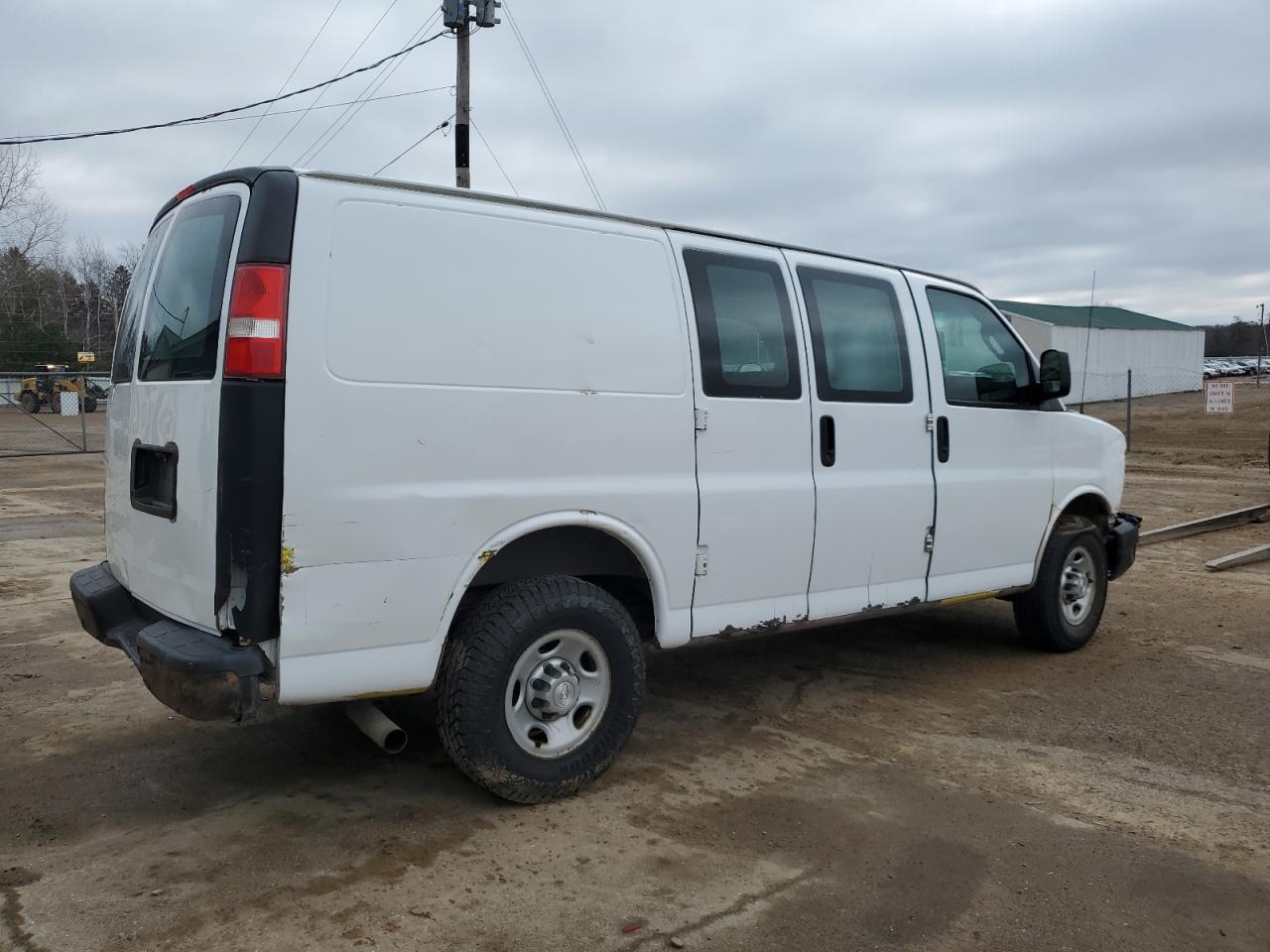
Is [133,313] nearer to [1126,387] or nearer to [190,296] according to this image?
[190,296]

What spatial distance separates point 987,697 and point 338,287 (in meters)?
3.93

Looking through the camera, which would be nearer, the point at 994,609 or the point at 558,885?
the point at 558,885

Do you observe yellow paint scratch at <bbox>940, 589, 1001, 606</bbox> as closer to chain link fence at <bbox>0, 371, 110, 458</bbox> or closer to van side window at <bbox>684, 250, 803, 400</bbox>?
van side window at <bbox>684, 250, 803, 400</bbox>

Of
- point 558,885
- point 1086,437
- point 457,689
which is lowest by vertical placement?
point 558,885

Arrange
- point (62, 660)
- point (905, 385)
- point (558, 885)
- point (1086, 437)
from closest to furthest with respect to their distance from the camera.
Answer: point (558, 885) < point (905, 385) < point (62, 660) < point (1086, 437)

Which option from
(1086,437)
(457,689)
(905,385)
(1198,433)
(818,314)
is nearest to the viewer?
(457,689)

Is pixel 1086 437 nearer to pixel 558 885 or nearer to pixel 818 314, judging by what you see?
pixel 818 314

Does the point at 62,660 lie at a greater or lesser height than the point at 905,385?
lesser

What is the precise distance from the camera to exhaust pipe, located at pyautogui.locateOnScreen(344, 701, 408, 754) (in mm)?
3635

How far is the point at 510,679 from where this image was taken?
362 centimetres

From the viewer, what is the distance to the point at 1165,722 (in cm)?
491

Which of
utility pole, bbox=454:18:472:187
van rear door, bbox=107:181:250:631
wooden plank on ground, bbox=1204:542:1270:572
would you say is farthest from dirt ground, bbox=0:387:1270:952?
utility pole, bbox=454:18:472:187

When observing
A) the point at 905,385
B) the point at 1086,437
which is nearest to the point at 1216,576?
the point at 1086,437

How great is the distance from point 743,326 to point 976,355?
1.83 meters
